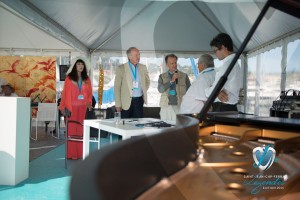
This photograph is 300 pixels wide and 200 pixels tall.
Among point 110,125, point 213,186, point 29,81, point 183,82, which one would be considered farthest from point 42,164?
point 29,81

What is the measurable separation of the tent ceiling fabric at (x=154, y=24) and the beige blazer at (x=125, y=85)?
2.62 metres

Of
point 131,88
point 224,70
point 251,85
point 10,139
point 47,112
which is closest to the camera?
point 224,70

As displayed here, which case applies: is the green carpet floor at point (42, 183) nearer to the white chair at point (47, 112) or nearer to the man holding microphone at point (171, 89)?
the man holding microphone at point (171, 89)

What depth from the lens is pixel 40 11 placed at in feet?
18.4

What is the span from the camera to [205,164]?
4.09 feet

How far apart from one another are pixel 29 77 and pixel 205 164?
28.1 feet

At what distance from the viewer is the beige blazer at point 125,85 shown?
148 inches

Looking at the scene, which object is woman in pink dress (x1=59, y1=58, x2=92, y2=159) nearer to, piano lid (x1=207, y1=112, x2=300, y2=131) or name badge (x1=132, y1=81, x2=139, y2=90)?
name badge (x1=132, y1=81, x2=139, y2=90)

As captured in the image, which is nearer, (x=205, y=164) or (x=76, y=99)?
(x=205, y=164)

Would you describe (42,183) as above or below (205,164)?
below

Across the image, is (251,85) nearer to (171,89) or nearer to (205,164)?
(171,89)

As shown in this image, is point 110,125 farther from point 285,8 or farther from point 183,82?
point 285,8

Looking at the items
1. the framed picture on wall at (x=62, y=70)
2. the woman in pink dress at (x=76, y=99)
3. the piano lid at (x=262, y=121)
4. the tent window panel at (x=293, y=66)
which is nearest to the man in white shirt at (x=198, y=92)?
the piano lid at (x=262, y=121)

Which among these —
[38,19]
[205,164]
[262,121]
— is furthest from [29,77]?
[205,164]
